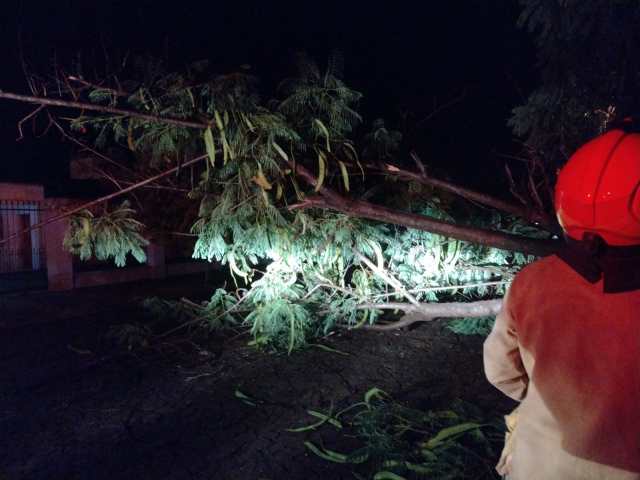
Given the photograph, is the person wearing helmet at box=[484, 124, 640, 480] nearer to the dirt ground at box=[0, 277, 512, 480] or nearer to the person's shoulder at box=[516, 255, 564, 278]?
the person's shoulder at box=[516, 255, 564, 278]

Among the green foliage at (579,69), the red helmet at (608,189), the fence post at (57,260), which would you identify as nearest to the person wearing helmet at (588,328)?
the red helmet at (608,189)

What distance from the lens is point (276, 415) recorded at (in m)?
3.58

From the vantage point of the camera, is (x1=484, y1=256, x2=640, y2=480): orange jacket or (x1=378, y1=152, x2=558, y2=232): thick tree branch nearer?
(x1=484, y1=256, x2=640, y2=480): orange jacket

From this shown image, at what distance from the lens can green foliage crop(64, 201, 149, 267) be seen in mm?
3996

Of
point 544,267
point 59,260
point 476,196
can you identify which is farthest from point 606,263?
point 59,260

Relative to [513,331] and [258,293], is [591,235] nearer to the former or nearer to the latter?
[513,331]

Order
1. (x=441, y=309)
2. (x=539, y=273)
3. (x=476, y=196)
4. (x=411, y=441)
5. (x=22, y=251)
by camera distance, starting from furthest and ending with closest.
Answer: (x=22, y=251)
(x=441, y=309)
(x=476, y=196)
(x=411, y=441)
(x=539, y=273)

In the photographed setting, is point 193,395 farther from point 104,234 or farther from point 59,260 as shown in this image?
point 59,260

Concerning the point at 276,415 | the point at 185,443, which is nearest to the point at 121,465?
the point at 185,443

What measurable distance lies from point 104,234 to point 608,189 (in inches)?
159

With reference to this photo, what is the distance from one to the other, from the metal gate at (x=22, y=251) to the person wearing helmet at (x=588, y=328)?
11.1 m

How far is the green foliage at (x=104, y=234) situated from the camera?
3996 millimetres

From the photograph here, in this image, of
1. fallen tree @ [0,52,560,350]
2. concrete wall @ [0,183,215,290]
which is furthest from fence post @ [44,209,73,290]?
fallen tree @ [0,52,560,350]

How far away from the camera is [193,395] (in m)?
3.97
